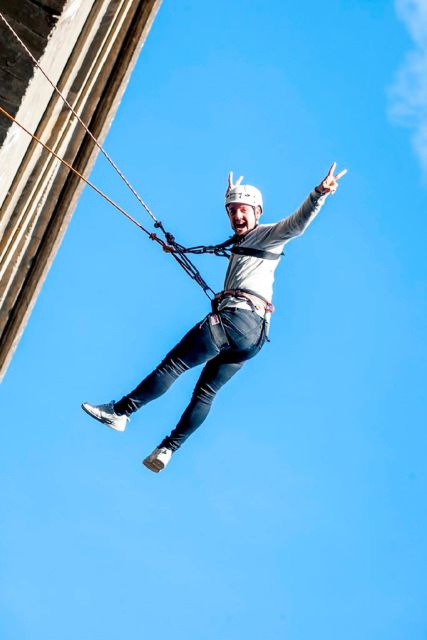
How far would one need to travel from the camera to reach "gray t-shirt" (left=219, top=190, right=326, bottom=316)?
7922 mm

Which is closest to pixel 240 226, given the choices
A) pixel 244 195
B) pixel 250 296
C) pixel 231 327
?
pixel 244 195

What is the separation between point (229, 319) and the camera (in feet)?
25.9

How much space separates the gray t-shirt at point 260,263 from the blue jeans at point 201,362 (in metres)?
0.15

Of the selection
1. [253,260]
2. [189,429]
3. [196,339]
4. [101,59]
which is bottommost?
[189,429]

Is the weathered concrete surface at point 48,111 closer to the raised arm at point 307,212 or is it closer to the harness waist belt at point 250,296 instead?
the harness waist belt at point 250,296

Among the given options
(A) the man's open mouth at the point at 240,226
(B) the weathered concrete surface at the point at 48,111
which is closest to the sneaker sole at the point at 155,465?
(B) the weathered concrete surface at the point at 48,111

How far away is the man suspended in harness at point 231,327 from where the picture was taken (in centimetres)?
782

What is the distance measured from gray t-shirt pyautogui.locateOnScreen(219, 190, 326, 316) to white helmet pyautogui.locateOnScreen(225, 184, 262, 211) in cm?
26

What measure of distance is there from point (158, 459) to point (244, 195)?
2.29 meters

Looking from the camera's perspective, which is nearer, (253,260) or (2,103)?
(2,103)

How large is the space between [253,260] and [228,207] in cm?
61

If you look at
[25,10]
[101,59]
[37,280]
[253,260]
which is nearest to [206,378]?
[253,260]

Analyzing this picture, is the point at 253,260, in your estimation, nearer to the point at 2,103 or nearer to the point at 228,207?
the point at 228,207

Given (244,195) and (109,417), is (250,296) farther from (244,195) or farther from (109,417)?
(109,417)
